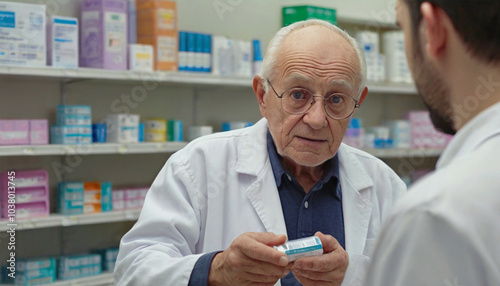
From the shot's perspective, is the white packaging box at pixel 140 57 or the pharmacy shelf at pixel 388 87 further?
the pharmacy shelf at pixel 388 87

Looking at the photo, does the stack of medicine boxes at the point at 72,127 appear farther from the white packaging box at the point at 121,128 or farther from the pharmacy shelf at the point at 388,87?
the pharmacy shelf at the point at 388,87

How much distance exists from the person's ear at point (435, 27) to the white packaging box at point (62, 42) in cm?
266

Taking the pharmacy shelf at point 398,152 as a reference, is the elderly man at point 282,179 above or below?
above

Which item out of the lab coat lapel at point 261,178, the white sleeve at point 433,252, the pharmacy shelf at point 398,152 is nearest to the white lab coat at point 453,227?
the white sleeve at point 433,252

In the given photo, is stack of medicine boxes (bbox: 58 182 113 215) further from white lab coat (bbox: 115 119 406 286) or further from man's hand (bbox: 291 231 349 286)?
man's hand (bbox: 291 231 349 286)

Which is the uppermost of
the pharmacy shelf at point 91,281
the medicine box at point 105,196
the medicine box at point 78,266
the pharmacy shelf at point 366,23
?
the pharmacy shelf at point 366,23

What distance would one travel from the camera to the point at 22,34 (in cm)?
296

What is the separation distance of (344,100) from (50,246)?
242 centimetres

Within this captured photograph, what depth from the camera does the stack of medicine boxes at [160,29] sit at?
11.2ft

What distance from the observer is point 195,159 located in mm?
1750

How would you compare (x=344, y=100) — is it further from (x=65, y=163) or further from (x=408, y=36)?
(x=65, y=163)

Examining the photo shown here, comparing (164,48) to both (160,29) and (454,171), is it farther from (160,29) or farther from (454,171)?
(454,171)

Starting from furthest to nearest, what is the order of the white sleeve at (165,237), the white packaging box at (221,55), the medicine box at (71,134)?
the white packaging box at (221,55), the medicine box at (71,134), the white sleeve at (165,237)

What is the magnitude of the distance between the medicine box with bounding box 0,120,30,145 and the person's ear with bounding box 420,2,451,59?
8.58 feet
